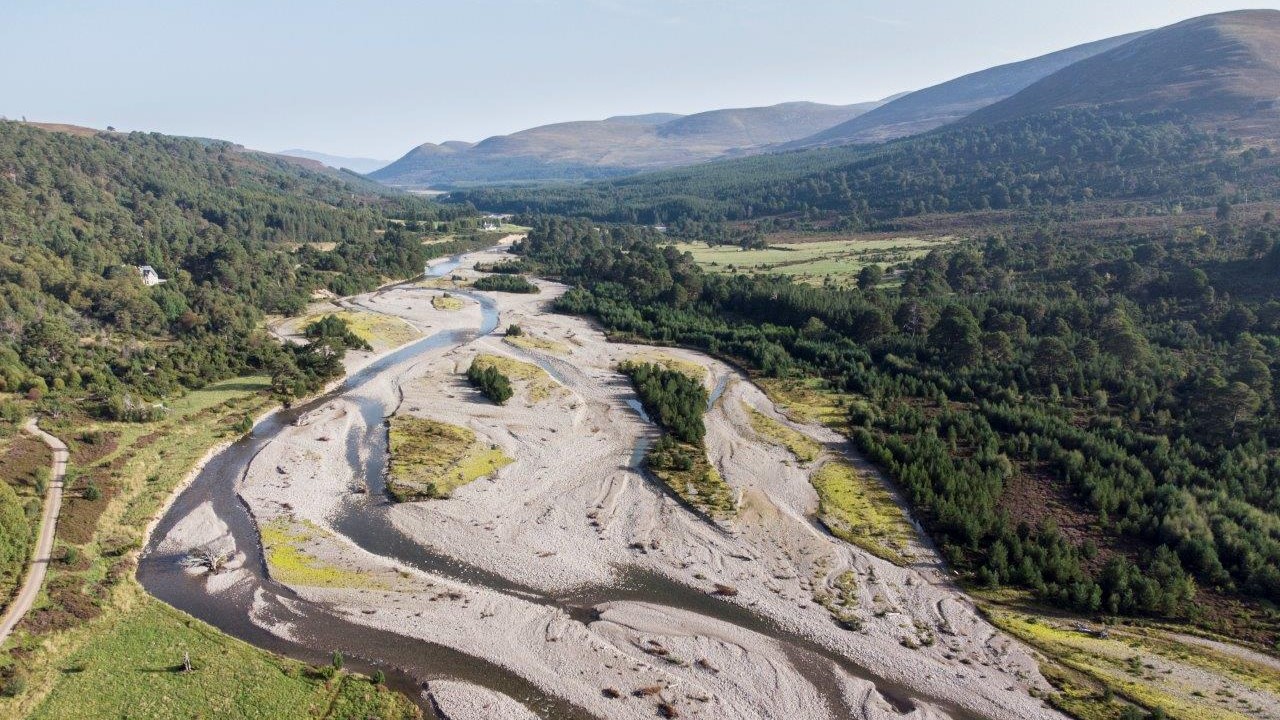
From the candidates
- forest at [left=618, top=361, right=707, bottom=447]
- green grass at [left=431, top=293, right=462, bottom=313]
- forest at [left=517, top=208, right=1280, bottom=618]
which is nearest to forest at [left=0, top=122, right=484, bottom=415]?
green grass at [left=431, top=293, right=462, bottom=313]

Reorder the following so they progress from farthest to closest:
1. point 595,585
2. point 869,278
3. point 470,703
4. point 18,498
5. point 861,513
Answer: point 869,278
point 861,513
point 18,498
point 595,585
point 470,703

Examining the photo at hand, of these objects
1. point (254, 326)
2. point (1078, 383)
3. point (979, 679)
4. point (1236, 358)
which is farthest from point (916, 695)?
point (254, 326)

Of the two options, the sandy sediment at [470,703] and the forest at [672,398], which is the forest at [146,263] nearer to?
the forest at [672,398]

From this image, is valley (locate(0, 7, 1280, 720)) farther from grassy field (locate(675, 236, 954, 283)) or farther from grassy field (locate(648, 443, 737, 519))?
grassy field (locate(675, 236, 954, 283))

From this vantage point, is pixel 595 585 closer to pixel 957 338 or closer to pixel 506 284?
pixel 957 338

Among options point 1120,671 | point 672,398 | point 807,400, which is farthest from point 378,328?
point 1120,671

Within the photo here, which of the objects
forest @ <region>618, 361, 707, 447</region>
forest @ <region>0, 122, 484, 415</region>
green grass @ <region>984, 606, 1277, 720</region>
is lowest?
green grass @ <region>984, 606, 1277, 720</region>
